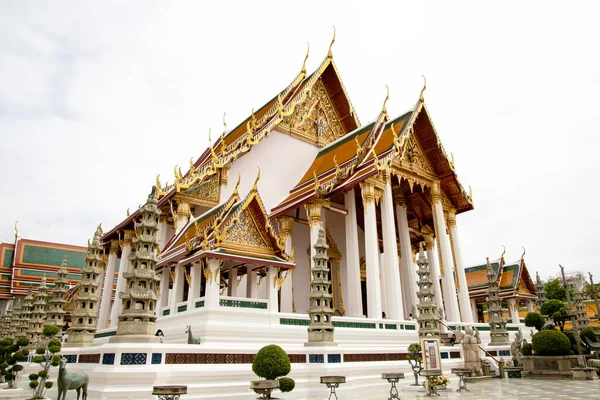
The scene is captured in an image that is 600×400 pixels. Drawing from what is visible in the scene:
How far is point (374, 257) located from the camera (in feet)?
36.2

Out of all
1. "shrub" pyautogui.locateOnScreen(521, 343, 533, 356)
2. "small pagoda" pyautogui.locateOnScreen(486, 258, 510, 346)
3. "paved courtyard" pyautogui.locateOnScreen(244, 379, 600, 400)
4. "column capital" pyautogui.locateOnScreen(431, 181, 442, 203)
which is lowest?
"paved courtyard" pyautogui.locateOnScreen(244, 379, 600, 400)

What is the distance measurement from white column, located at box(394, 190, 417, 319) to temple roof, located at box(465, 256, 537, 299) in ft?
20.9

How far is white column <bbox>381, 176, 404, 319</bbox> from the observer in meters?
10.9

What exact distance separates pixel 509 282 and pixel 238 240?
14507mm

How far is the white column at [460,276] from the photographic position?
13.0m

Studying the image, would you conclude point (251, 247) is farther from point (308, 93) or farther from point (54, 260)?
point (54, 260)

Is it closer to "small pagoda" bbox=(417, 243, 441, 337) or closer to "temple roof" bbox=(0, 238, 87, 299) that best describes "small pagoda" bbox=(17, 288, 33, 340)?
"small pagoda" bbox=(417, 243, 441, 337)

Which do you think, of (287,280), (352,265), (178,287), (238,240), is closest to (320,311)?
(238,240)

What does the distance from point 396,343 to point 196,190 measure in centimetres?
655

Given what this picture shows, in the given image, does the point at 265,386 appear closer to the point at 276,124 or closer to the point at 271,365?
the point at 271,365

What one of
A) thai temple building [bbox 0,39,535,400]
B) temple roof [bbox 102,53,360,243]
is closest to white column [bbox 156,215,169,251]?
thai temple building [bbox 0,39,535,400]

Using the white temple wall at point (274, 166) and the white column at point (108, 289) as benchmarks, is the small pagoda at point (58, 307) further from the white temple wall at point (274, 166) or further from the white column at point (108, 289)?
the white column at point (108, 289)

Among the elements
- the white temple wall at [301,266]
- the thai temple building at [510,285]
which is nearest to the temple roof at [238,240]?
the white temple wall at [301,266]

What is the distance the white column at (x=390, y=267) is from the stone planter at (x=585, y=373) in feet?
11.9
